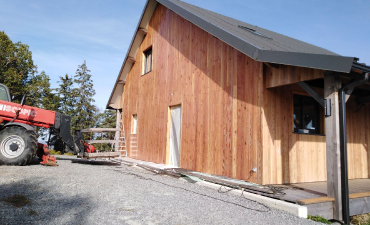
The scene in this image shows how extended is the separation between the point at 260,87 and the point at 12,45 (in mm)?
28147

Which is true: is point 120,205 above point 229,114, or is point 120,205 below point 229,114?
below

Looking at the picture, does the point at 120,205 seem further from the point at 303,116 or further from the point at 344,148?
the point at 303,116

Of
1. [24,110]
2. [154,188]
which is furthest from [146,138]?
[154,188]

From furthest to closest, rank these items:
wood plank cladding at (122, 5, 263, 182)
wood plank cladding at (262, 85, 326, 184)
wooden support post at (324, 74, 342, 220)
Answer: wood plank cladding at (122, 5, 263, 182) → wood plank cladding at (262, 85, 326, 184) → wooden support post at (324, 74, 342, 220)

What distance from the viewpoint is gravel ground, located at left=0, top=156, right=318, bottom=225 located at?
10.6 feet

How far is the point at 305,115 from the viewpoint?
674 cm

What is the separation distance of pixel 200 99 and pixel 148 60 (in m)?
4.99

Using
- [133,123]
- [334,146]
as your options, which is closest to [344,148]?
[334,146]

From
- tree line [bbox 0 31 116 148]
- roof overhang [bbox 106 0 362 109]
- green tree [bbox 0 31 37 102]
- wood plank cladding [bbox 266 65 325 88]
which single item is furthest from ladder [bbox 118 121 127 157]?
green tree [bbox 0 31 37 102]

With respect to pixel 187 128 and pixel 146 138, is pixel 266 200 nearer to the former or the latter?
pixel 187 128

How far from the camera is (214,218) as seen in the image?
357 cm

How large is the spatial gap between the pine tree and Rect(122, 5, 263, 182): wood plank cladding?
57.6 feet

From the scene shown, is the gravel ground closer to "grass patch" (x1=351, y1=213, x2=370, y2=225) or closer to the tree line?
Result: "grass patch" (x1=351, y1=213, x2=370, y2=225)

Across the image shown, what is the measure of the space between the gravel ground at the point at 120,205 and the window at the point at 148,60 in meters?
6.94
